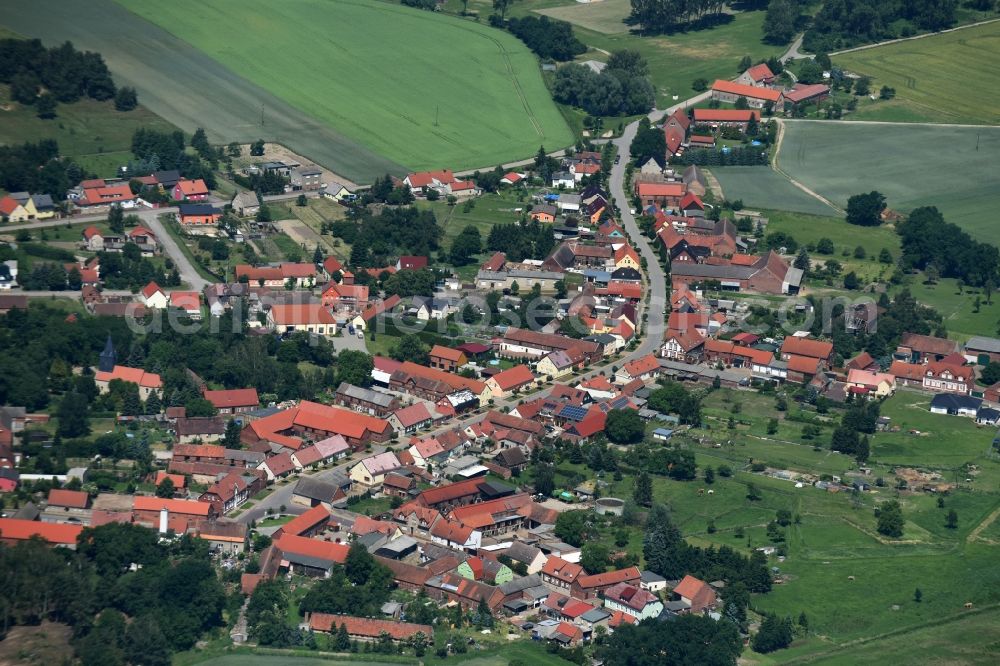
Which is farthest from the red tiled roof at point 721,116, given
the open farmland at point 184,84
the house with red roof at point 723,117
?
the open farmland at point 184,84

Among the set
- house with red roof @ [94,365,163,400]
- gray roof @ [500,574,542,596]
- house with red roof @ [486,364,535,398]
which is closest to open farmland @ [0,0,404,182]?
house with red roof @ [486,364,535,398]

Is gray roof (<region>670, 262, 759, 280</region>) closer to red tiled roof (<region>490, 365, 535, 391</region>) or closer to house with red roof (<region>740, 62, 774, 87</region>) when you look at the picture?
red tiled roof (<region>490, 365, 535, 391</region>)

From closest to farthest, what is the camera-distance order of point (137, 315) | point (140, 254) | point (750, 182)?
1. point (137, 315)
2. point (140, 254)
3. point (750, 182)

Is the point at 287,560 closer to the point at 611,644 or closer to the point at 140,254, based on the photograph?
the point at 611,644

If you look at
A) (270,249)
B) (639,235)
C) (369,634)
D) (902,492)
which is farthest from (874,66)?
(369,634)

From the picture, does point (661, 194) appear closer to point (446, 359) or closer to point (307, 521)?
point (446, 359)

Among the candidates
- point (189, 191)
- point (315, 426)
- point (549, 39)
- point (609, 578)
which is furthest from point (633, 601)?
point (549, 39)

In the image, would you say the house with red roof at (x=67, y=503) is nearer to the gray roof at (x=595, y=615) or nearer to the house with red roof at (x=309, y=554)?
the house with red roof at (x=309, y=554)
